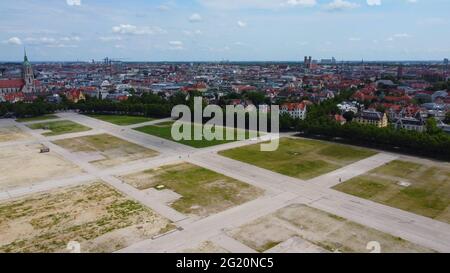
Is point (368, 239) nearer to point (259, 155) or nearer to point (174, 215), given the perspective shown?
point (174, 215)

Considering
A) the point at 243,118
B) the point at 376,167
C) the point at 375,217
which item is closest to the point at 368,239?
the point at 375,217

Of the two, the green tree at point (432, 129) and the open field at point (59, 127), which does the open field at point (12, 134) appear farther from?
the green tree at point (432, 129)

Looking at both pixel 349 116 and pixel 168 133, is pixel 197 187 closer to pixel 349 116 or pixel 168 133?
pixel 168 133

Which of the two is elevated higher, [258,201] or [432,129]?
[432,129]

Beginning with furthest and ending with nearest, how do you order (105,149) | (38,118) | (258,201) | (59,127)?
(38,118) < (59,127) < (105,149) < (258,201)

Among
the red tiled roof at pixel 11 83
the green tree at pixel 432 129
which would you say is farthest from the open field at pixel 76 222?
the red tiled roof at pixel 11 83

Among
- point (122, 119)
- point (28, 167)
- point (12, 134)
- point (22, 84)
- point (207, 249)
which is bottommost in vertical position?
point (207, 249)

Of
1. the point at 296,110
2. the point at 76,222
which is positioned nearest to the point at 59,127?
the point at 76,222
